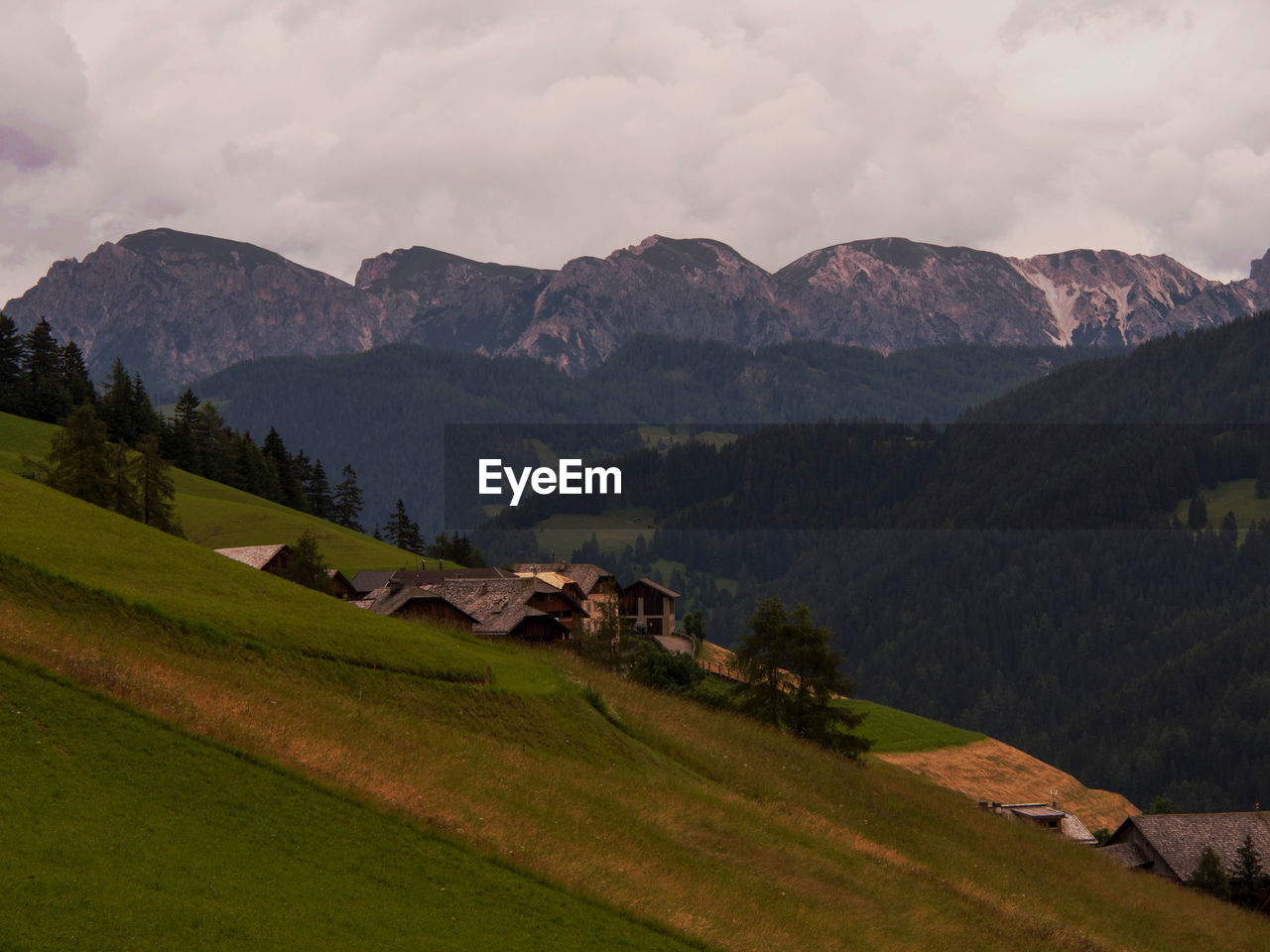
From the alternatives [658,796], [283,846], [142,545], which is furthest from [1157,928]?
[142,545]

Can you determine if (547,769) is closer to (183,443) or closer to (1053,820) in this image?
(1053,820)

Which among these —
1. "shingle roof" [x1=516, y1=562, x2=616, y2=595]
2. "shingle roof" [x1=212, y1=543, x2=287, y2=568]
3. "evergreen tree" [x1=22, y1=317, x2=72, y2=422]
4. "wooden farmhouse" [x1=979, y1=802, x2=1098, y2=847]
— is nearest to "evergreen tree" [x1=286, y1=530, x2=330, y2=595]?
"shingle roof" [x1=212, y1=543, x2=287, y2=568]

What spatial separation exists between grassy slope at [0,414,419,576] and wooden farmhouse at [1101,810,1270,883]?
3198 inches

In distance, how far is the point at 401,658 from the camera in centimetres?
4519

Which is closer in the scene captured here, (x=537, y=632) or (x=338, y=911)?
(x=338, y=911)

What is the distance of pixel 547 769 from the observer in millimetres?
39188

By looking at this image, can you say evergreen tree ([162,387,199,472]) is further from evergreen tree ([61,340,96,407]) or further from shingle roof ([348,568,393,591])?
shingle roof ([348,568,393,591])

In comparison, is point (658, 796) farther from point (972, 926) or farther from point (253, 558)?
point (253, 558)

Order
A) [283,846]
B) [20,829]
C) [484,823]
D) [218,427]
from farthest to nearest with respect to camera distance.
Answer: [218,427] → [484,823] → [283,846] → [20,829]

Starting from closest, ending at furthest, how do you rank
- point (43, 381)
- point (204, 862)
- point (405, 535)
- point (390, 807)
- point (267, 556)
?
1. point (204, 862)
2. point (390, 807)
3. point (267, 556)
4. point (43, 381)
5. point (405, 535)

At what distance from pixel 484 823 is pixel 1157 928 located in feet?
121

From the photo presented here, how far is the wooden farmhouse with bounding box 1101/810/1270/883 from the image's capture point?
74312mm

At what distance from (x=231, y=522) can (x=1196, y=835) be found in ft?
339

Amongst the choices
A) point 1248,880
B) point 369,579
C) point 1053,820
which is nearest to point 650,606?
point 369,579
